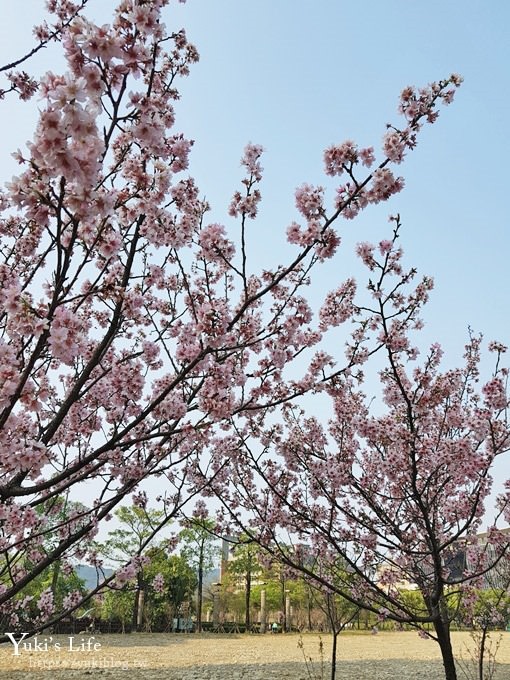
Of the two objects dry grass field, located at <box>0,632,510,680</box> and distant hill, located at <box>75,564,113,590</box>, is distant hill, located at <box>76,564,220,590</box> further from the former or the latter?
dry grass field, located at <box>0,632,510,680</box>

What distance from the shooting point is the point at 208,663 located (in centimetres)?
1537

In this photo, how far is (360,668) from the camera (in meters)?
14.7

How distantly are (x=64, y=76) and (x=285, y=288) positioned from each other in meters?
2.69

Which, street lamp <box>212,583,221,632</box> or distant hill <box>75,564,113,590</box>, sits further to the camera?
street lamp <box>212,583,221,632</box>

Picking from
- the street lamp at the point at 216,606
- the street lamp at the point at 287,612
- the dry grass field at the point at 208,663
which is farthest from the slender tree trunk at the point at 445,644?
the street lamp at the point at 287,612

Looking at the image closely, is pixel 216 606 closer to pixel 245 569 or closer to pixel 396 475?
pixel 245 569

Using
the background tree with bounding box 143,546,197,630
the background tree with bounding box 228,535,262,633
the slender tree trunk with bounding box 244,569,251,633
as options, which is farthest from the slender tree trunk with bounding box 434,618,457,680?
the slender tree trunk with bounding box 244,569,251,633

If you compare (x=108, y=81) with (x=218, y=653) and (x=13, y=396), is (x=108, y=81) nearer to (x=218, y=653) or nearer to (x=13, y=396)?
(x=13, y=396)

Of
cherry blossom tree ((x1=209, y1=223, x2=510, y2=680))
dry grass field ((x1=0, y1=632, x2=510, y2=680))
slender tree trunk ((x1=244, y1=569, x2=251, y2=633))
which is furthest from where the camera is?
slender tree trunk ((x1=244, y1=569, x2=251, y2=633))

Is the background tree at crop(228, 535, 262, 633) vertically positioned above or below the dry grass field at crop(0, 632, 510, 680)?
above

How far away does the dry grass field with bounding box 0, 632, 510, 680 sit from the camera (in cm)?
1243

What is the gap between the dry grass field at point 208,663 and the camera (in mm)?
12430

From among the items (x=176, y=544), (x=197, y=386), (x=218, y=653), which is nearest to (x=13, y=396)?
(x=197, y=386)

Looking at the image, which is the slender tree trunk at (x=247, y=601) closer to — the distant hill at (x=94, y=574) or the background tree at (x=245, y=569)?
the background tree at (x=245, y=569)
